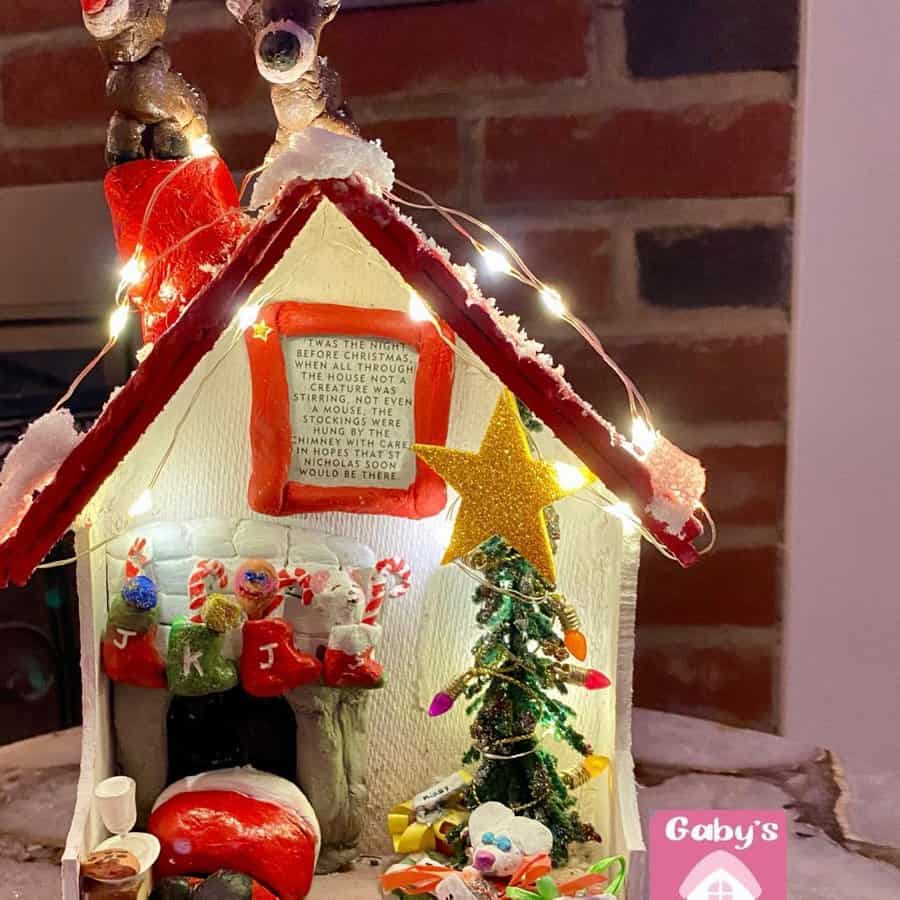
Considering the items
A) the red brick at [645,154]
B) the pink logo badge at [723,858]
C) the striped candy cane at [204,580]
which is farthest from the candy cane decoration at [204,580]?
the red brick at [645,154]

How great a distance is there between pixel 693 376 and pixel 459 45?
35 cm

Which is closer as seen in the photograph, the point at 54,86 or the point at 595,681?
the point at 595,681

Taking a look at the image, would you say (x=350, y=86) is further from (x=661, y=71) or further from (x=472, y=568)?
(x=472, y=568)

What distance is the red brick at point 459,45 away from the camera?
39.1 inches

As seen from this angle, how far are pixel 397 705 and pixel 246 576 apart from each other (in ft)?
0.49

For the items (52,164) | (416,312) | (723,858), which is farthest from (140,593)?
(52,164)

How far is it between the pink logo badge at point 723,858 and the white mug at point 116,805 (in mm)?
322

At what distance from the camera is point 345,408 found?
0.81 m

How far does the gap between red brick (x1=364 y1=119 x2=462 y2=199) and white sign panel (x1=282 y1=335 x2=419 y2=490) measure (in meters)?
0.28

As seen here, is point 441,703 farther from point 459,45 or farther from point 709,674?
point 459,45

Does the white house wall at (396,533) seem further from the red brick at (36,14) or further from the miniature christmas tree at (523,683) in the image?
the red brick at (36,14)

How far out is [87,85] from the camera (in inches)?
41.7

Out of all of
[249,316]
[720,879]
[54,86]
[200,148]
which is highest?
[54,86]

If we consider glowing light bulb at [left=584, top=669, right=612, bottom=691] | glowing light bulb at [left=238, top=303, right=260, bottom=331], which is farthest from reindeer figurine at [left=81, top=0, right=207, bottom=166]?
glowing light bulb at [left=584, top=669, right=612, bottom=691]
